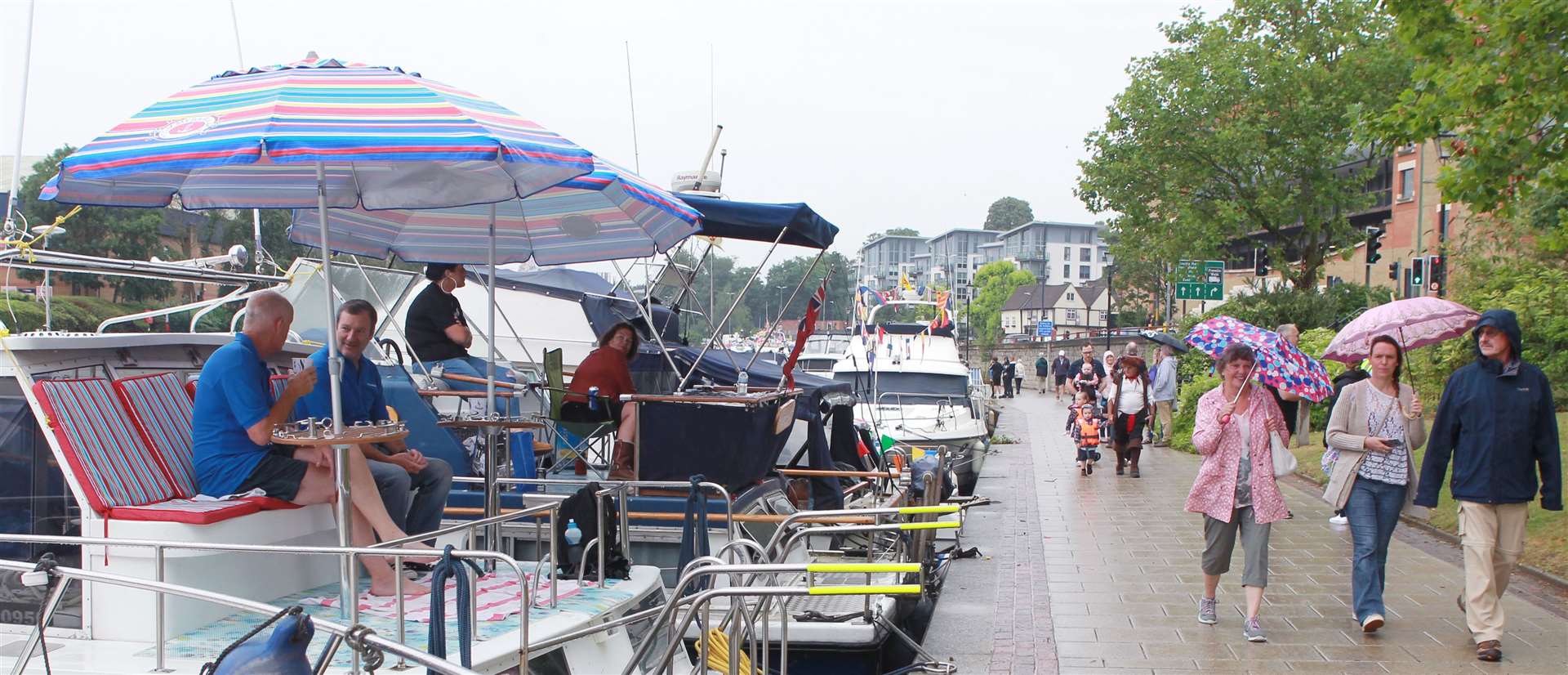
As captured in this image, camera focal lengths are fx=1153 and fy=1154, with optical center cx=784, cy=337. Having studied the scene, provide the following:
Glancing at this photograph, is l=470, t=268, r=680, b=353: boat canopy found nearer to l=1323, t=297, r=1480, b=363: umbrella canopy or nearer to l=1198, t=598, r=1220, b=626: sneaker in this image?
l=1198, t=598, r=1220, b=626: sneaker

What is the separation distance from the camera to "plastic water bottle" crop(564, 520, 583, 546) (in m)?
5.94

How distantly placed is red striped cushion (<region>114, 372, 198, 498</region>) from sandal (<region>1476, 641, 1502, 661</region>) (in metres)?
7.14

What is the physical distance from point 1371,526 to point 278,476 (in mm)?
6347

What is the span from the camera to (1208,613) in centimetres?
788

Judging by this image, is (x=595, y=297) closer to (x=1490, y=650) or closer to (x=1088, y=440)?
(x=1490, y=650)

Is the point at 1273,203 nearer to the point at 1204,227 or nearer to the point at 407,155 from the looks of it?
the point at 1204,227

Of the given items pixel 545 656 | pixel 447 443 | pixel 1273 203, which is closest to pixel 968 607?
pixel 447 443

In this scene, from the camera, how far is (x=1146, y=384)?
1717 cm

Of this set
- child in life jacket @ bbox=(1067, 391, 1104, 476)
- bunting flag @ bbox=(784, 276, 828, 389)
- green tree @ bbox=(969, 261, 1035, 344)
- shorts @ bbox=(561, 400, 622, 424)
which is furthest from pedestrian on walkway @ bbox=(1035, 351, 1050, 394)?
green tree @ bbox=(969, 261, 1035, 344)

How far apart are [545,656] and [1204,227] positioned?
3174 cm

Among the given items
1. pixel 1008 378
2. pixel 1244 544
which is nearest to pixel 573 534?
pixel 1244 544

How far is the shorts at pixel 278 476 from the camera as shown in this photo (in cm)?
531

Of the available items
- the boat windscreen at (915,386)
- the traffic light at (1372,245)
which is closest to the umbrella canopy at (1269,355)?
the boat windscreen at (915,386)

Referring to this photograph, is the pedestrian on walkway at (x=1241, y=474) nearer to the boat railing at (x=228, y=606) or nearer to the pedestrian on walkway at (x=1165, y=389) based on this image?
the boat railing at (x=228, y=606)
